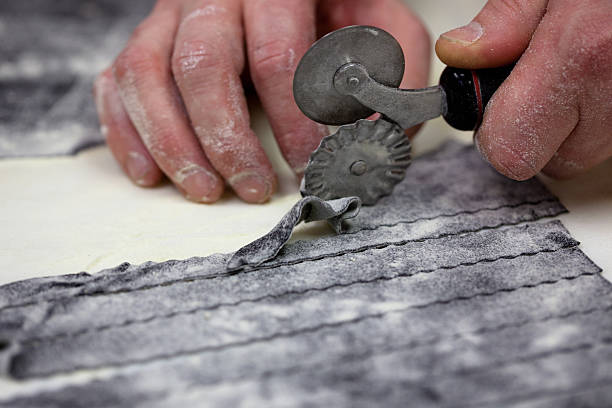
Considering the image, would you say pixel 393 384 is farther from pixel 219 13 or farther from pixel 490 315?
pixel 219 13

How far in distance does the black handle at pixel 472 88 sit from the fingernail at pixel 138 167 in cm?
63

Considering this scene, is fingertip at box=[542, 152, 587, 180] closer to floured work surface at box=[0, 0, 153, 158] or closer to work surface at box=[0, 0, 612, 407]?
work surface at box=[0, 0, 612, 407]

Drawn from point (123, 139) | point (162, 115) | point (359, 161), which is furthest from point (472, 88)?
point (123, 139)

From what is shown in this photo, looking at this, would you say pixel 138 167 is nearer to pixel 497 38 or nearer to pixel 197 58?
pixel 197 58

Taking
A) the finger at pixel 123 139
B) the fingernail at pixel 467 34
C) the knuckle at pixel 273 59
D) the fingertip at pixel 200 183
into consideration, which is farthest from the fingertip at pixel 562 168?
the finger at pixel 123 139

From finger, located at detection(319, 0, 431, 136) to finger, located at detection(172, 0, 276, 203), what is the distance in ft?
1.30

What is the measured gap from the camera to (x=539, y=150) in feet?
3.14

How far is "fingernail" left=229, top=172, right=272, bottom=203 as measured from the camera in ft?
3.64

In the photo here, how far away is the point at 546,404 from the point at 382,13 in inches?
42.0

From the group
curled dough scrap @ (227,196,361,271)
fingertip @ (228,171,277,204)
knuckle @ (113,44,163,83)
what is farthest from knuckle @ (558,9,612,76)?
knuckle @ (113,44,163,83)

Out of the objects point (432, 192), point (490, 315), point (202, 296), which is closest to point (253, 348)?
point (202, 296)

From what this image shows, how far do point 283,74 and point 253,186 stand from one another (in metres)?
0.23

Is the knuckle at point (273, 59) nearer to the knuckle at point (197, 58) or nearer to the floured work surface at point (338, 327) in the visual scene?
the knuckle at point (197, 58)

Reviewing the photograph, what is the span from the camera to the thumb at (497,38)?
937mm
